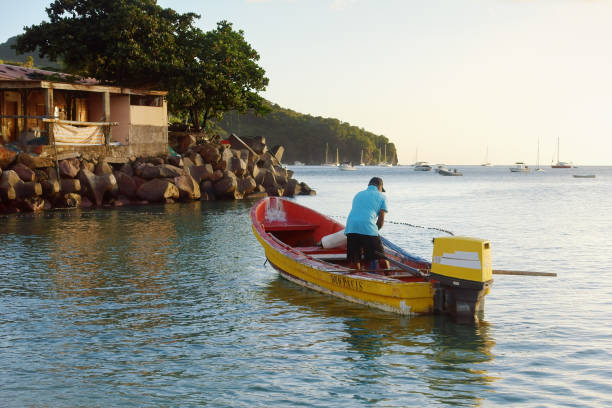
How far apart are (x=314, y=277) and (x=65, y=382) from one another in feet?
19.2

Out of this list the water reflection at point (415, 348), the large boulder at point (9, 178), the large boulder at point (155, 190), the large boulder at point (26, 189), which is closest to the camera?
the water reflection at point (415, 348)

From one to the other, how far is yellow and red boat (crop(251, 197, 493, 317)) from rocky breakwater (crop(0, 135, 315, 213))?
1811cm

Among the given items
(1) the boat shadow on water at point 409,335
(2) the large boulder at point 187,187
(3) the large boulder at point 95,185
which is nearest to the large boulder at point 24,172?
(3) the large boulder at point 95,185

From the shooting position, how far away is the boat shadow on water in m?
9.02

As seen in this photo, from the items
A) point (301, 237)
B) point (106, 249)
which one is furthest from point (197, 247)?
point (301, 237)

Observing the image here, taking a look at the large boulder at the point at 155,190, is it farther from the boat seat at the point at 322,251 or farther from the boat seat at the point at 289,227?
the boat seat at the point at 322,251

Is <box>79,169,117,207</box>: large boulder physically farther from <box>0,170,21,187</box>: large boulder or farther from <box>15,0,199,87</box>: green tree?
<box>15,0,199,87</box>: green tree

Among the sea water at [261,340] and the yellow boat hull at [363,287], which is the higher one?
the yellow boat hull at [363,287]

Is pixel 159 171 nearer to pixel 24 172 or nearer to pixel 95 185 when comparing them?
pixel 95 185

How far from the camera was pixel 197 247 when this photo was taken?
20266mm

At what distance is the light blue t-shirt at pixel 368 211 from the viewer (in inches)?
469

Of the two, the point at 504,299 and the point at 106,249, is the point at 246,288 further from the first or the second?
the point at 106,249

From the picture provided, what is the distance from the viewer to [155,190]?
117 feet

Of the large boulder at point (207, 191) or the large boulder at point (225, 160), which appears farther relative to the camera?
the large boulder at point (225, 160)
